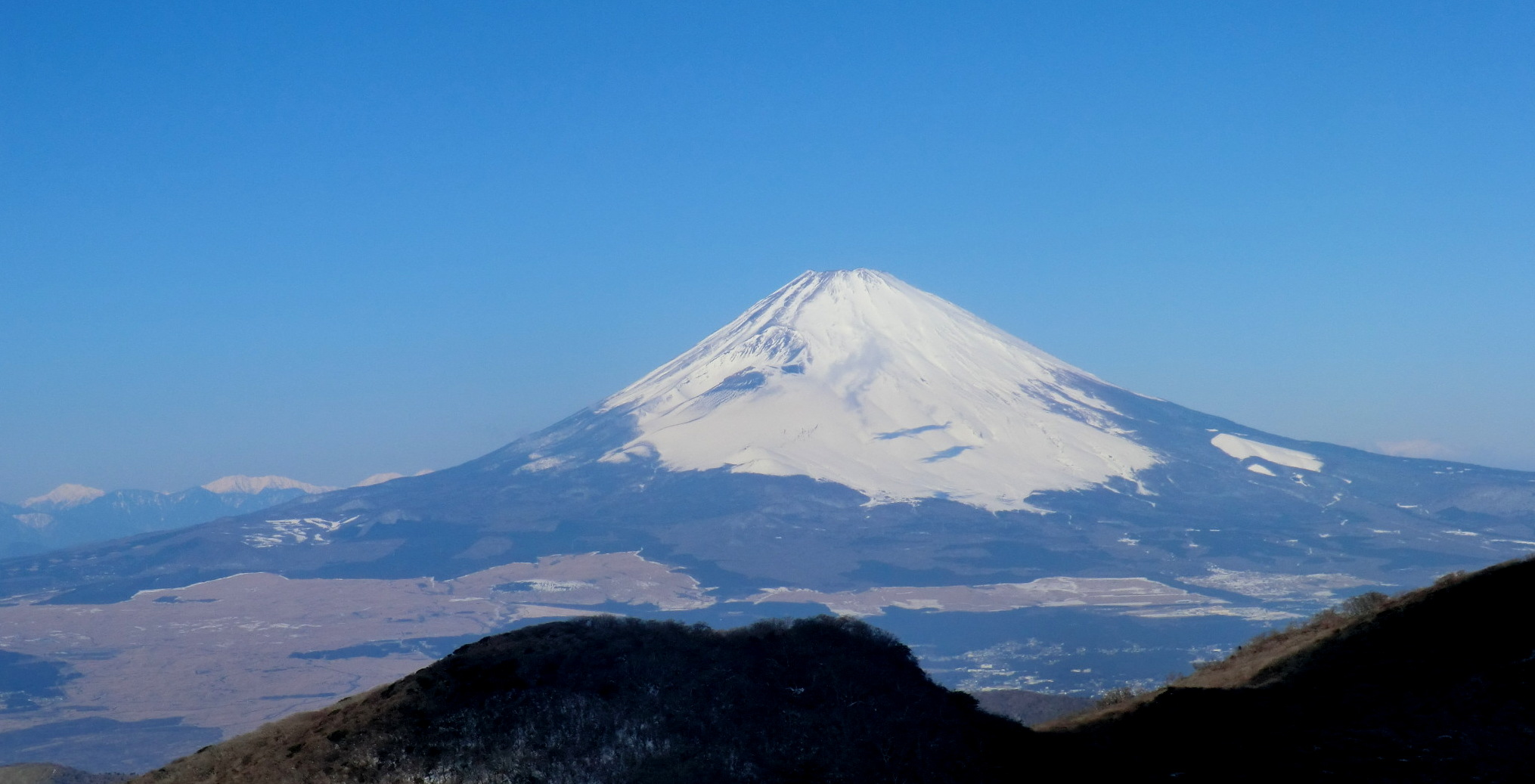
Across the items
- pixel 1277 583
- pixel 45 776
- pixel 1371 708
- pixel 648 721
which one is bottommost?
→ pixel 45 776

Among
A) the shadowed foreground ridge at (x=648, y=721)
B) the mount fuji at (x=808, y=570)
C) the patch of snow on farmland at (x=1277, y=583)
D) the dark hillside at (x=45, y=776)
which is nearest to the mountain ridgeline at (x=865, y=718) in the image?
the shadowed foreground ridge at (x=648, y=721)

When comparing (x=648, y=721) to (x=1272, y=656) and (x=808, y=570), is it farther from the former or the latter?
(x=808, y=570)

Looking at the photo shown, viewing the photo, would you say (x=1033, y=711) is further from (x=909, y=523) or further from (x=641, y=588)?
(x=909, y=523)

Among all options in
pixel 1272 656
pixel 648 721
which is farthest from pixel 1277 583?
pixel 648 721

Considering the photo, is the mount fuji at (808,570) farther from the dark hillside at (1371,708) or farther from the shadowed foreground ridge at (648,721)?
the shadowed foreground ridge at (648,721)

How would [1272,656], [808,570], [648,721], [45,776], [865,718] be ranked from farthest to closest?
[808,570] → [45,776] → [1272,656] → [865,718] → [648,721]

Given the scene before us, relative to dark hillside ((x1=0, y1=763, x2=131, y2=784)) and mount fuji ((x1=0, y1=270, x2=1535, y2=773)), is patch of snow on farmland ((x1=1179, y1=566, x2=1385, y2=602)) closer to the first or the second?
mount fuji ((x1=0, y1=270, x2=1535, y2=773))

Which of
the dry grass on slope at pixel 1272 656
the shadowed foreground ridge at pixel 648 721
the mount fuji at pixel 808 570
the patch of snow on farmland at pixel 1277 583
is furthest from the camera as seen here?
the patch of snow on farmland at pixel 1277 583

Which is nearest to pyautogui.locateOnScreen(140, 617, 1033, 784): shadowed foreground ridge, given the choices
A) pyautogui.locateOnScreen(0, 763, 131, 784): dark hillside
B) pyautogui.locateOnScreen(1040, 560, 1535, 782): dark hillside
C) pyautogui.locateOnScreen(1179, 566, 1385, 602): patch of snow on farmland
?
pyautogui.locateOnScreen(1040, 560, 1535, 782): dark hillside
